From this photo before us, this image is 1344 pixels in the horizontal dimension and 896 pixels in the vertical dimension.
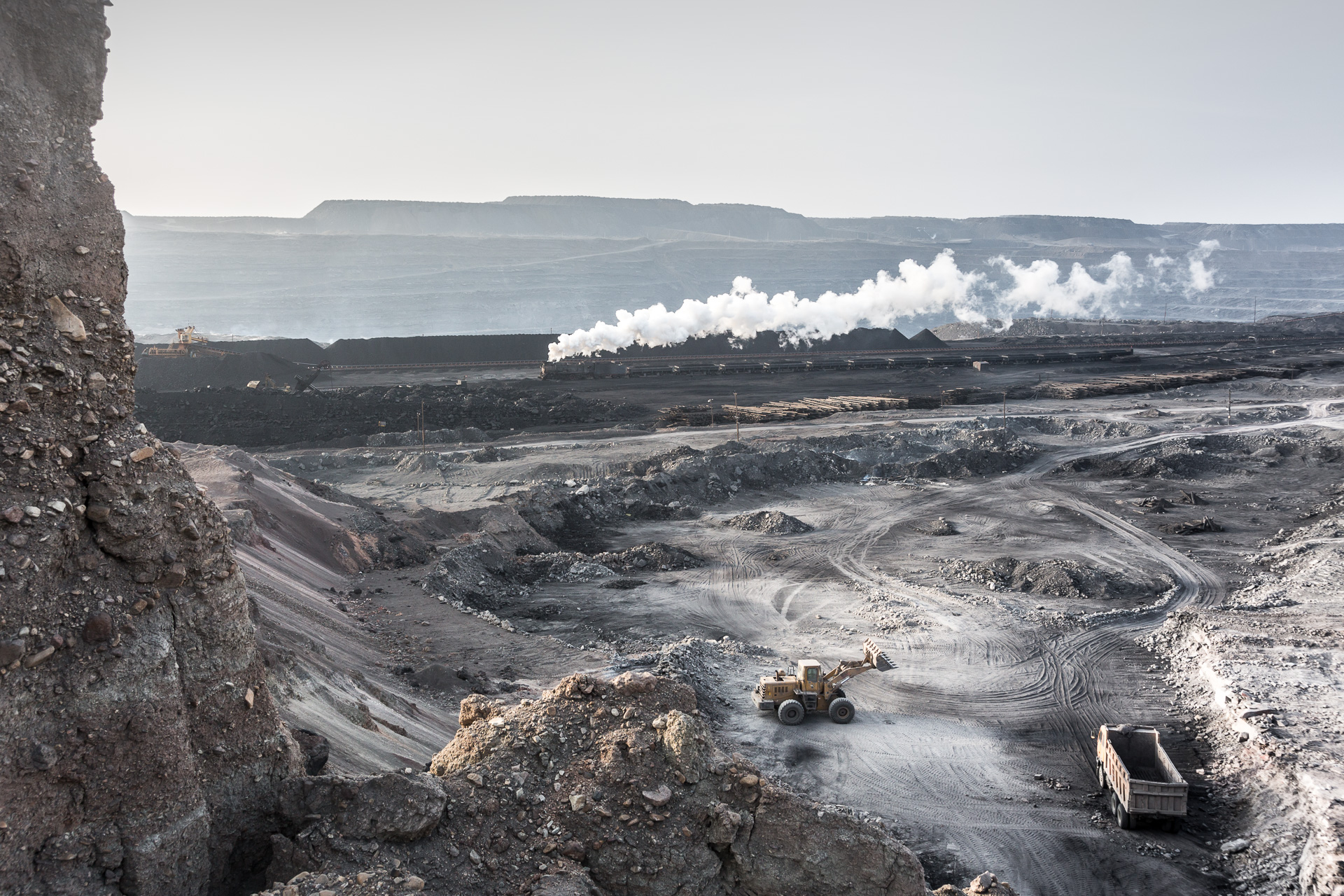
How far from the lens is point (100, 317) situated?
7.04m

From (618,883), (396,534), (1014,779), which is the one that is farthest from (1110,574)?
(618,883)

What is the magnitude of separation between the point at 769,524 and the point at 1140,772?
17911 mm

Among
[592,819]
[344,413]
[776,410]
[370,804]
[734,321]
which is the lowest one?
[776,410]

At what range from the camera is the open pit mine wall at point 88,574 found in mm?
6270

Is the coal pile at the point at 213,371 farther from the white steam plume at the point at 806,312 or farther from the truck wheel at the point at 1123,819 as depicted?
the truck wheel at the point at 1123,819

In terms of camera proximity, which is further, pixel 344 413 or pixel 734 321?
pixel 734 321

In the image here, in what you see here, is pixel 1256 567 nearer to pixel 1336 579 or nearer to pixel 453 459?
pixel 1336 579

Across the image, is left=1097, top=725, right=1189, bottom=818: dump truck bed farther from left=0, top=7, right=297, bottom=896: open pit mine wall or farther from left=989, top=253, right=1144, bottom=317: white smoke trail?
left=989, top=253, right=1144, bottom=317: white smoke trail

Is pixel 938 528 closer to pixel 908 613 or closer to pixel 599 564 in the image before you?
pixel 908 613

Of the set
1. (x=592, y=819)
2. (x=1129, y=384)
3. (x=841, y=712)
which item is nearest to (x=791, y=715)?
(x=841, y=712)

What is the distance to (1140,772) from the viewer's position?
16031 mm

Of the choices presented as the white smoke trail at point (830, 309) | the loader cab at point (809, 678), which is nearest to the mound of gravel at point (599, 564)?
the loader cab at point (809, 678)

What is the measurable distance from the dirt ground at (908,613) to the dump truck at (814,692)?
0.36 meters

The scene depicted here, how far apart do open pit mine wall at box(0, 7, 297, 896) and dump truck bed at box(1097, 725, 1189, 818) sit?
41.9 ft
